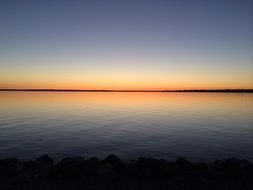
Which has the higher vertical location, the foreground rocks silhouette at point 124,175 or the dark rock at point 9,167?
the dark rock at point 9,167

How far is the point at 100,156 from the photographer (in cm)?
2017

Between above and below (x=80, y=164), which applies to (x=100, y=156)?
below

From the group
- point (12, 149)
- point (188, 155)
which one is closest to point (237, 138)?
point (188, 155)

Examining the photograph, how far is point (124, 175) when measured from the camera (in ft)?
45.1

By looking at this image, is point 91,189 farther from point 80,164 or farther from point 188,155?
point 188,155

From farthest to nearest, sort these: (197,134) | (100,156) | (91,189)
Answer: (197,134) → (100,156) → (91,189)

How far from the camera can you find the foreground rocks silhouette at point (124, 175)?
11992 millimetres

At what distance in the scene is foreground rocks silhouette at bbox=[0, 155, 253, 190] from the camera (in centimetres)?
1199

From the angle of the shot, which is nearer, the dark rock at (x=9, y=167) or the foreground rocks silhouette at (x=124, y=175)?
the foreground rocks silhouette at (x=124, y=175)

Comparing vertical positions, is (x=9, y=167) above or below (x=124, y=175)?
above

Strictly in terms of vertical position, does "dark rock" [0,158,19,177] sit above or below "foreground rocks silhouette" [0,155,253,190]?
above

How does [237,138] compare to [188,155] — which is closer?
[188,155]

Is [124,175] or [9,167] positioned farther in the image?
[9,167]

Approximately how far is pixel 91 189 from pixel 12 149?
13.5 metres
